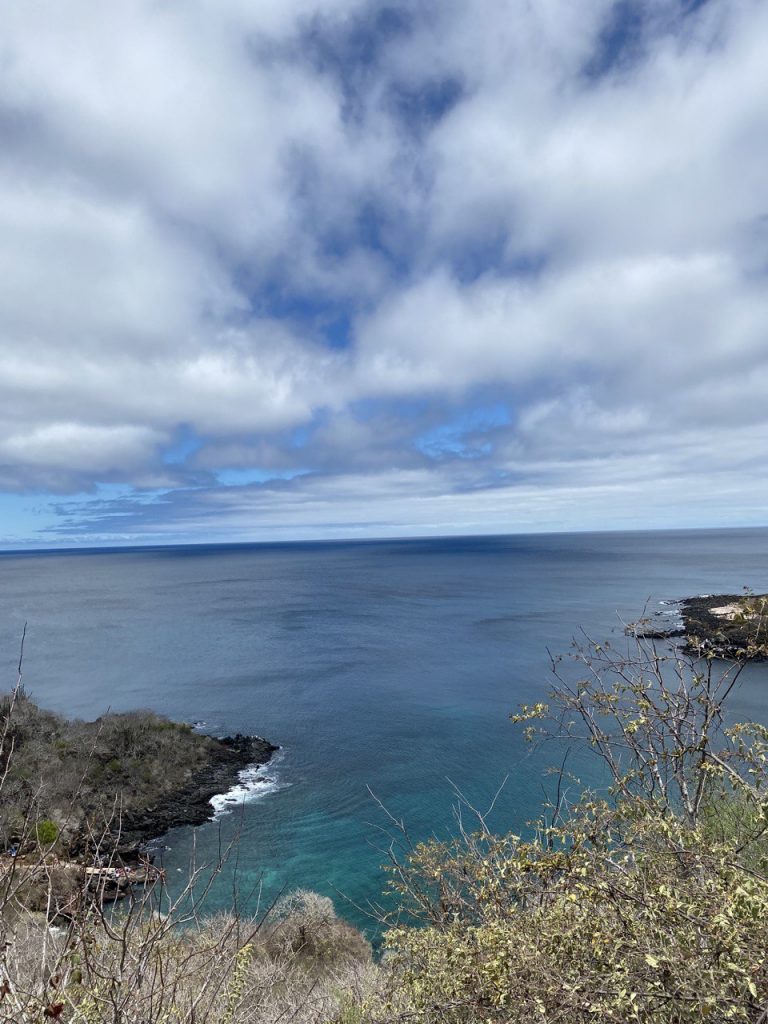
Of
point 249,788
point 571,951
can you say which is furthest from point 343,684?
point 571,951

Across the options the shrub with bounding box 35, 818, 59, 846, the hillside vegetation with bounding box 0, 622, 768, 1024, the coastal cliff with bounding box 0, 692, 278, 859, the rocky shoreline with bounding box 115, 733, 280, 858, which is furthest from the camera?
the rocky shoreline with bounding box 115, 733, 280, 858

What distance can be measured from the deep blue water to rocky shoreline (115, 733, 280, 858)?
1.69m

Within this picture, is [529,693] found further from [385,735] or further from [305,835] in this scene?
[305,835]

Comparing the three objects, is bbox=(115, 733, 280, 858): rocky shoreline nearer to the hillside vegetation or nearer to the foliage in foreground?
the hillside vegetation

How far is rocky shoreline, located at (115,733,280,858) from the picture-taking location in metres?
35.4

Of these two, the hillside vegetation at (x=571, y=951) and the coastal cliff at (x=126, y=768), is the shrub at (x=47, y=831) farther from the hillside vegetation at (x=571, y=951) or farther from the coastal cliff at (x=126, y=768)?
the hillside vegetation at (x=571, y=951)

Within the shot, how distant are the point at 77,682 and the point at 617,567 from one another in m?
156

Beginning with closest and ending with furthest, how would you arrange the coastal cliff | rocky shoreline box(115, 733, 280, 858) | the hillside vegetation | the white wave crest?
the hillside vegetation, the coastal cliff, rocky shoreline box(115, 733, 280, 858), the white wave crest

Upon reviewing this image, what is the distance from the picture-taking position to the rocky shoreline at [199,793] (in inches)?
1395

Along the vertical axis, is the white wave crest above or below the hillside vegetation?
below

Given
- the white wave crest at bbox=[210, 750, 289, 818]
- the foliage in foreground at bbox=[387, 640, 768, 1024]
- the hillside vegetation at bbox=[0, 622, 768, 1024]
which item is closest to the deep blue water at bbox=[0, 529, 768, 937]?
the white wave crest at bbox=[210, 750, 289, 818]

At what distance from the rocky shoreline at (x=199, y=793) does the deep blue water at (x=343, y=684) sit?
1689 mm

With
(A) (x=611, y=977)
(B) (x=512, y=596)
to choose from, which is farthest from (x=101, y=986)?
(B) (x=512, y=596)

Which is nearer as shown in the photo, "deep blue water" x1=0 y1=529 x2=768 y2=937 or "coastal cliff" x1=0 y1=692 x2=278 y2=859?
"deep blue water" x1=0 y1=529 x2=768 y2=937
